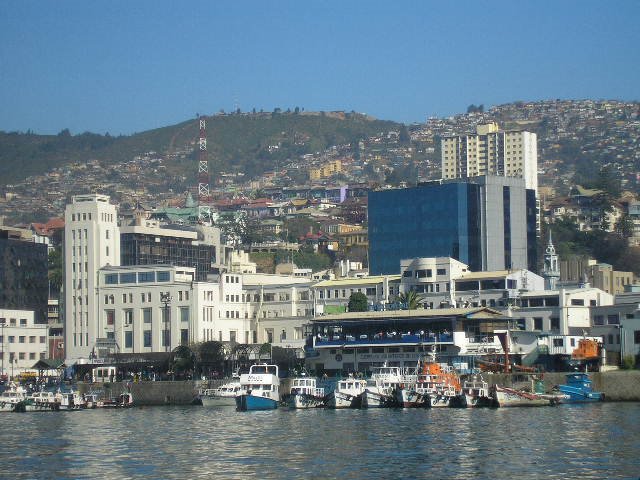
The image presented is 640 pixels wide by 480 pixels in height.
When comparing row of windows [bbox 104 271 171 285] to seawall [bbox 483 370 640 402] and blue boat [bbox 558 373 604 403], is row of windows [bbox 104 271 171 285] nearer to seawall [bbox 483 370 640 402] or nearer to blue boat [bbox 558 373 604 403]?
seawall [bbox 483 370 640 402]

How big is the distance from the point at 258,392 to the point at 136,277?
47.0m

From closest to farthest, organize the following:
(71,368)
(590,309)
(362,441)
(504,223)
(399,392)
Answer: (362,441) < (399,392) < (590,309) < (71,368) < (504,223)

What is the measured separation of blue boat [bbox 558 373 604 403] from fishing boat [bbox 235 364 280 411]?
895 inches

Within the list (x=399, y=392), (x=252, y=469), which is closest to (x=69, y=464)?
(x=252, y=469)

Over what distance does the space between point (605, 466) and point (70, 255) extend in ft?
345

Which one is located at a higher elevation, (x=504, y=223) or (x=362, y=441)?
(x=504, y=223)

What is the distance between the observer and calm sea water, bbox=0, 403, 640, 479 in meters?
64.4

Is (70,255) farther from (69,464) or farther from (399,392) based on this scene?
(69,464)

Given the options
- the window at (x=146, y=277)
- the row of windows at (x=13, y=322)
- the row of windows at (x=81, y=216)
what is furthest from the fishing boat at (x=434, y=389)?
the row of windows at (x=13, y=322)

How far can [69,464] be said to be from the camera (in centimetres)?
6900

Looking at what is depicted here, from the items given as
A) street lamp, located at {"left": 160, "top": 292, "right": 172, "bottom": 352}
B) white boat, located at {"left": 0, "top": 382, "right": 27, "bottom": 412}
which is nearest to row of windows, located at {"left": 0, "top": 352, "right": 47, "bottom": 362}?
street lamp, located at {"left": 160, "top": 292, "right": 172, "bottom": 352}

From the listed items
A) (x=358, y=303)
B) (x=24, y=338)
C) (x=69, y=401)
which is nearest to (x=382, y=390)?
(x=69, y=401)

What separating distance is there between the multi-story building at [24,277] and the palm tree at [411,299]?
48364 mm

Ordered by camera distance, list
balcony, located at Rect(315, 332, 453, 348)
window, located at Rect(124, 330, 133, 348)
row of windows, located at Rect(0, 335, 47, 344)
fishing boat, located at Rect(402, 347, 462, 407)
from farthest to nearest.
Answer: row of windows, located at Rect(0, 335, 47, 344) < window, located at Rect(124, 330, 133, 348) < balcony, located at Rect(315, 332, 453, 348) < fishing boat, located at Rect(402, 347, 462, 407)
